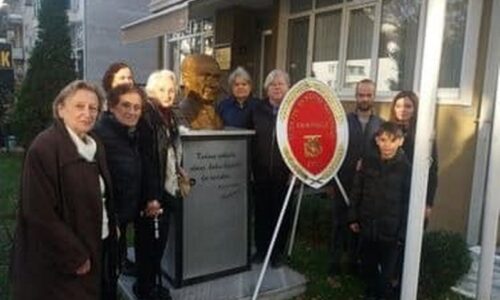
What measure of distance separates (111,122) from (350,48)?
17.1ft

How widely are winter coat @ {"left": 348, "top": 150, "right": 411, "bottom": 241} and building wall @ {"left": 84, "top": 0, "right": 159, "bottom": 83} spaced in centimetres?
2085

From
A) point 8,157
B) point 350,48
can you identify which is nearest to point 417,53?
point 350,48

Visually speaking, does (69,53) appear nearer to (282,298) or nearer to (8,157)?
(8,157)

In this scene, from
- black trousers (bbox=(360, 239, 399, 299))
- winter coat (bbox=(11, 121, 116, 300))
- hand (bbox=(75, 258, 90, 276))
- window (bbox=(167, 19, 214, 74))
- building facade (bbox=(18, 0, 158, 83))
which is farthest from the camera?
building facade (bbox=(18, 0, 158, 83))

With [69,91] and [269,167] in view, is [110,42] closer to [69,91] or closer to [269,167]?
[269,167]

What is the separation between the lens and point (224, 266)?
449 cm

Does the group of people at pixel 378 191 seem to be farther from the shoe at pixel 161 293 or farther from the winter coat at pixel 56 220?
the winter coat at pixel 56 220

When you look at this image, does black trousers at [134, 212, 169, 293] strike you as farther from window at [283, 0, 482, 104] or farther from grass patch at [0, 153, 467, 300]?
window at [283, 0, 482, 104]

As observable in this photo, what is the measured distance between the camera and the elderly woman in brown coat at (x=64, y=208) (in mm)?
2682

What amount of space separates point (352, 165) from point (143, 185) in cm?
203

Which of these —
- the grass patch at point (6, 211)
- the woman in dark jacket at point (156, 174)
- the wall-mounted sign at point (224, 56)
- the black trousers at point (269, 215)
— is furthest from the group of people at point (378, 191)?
the wall-mounted sign at point (224, 56)

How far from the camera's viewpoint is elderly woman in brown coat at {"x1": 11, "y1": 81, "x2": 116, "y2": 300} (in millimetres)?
2682

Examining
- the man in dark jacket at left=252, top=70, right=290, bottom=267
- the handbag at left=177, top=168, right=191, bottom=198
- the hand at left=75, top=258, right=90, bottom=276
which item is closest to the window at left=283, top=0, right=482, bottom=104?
the man in dark jacket at left=252, top=70, right=290, bottom=267

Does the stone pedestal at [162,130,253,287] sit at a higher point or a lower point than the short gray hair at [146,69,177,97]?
lower
